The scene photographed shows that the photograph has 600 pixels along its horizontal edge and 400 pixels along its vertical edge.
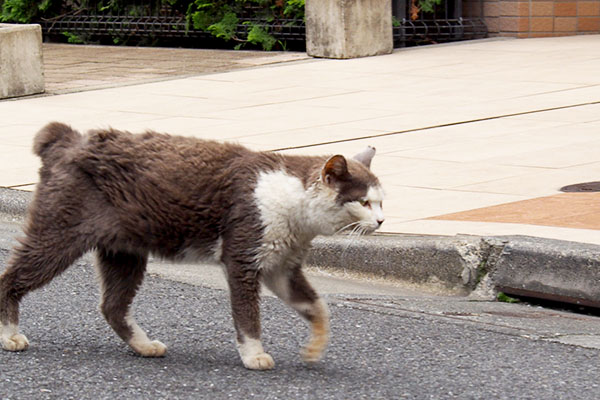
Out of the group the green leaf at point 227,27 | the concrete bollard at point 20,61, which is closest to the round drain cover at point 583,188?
the concrete bollard at point 20,61

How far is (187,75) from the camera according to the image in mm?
14125

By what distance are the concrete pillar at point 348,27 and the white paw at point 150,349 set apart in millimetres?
10628

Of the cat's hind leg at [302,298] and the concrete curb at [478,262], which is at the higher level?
the cat's hind leg at [302,298]

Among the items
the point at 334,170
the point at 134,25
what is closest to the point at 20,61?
the point at 134,25

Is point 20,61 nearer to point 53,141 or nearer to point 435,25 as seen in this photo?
point 435,25

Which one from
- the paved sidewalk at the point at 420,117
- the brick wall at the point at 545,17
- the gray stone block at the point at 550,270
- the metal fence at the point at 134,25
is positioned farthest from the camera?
the metal fence at the point at 134,25

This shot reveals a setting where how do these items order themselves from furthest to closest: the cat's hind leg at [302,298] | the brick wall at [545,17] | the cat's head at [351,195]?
the brick wall at [545,17], the cat's hind leg at [302,298], the cat's head at [351,195]

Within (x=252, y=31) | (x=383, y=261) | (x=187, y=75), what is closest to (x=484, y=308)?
(x=383, y=261)

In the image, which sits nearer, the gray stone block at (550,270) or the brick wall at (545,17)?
the gray stone block at (550,270)

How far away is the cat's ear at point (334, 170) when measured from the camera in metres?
4.32

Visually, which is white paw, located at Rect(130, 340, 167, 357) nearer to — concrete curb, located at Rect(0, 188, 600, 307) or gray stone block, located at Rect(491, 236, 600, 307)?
concrete curb, located at Rect(0, 188, 600, 307)

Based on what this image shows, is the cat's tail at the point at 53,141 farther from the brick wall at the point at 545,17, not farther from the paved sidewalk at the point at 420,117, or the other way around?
the brick wall at the point at 545,17

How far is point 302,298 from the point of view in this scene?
15.2 feet

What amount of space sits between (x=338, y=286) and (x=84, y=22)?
13387 mm
